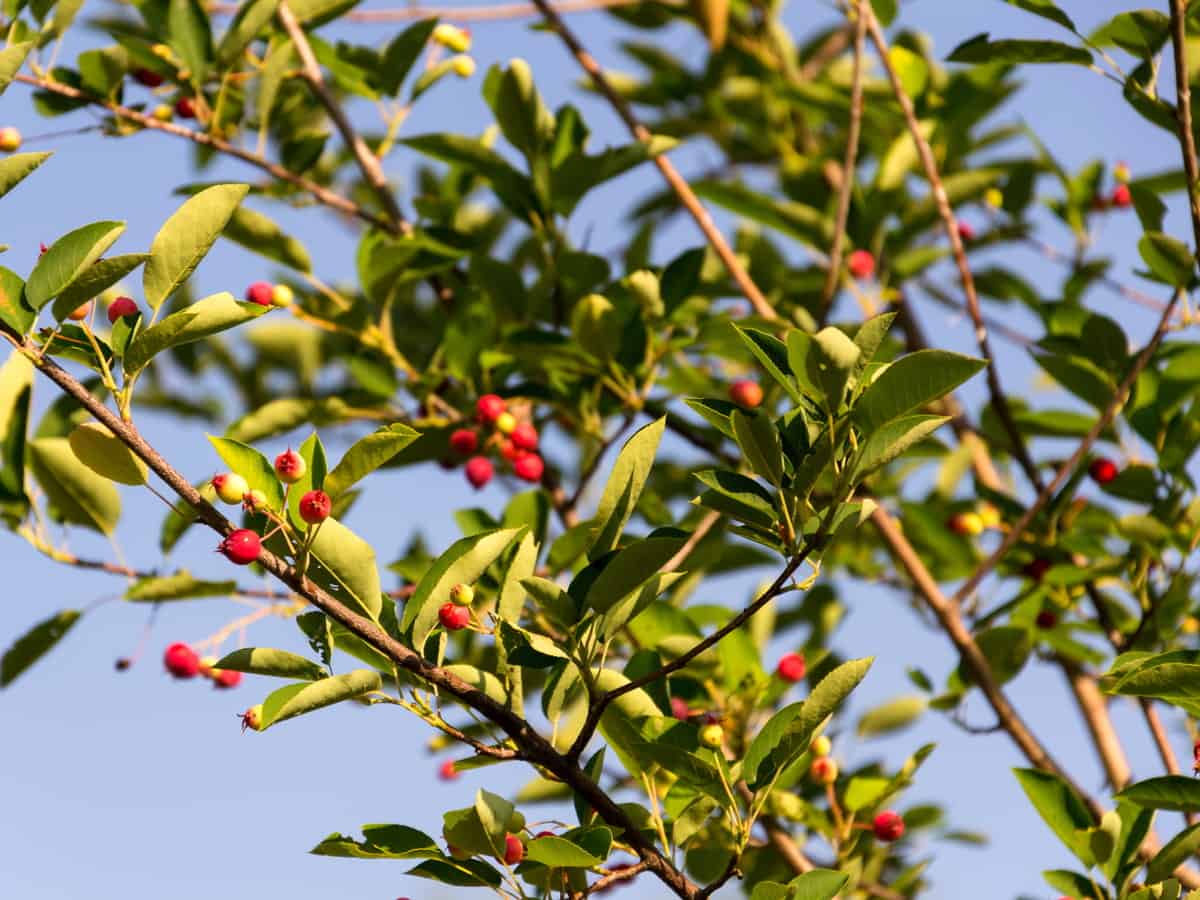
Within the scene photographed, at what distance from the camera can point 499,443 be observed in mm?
3029

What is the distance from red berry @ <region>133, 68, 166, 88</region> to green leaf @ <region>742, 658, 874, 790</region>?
215 centimetres

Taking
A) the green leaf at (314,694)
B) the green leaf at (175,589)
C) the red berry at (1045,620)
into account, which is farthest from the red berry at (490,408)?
the green leaf at (314,694)

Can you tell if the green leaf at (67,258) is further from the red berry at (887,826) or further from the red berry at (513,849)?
the red berry at (887,826)

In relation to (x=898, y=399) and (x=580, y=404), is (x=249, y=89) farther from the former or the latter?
(x=898, y=399)

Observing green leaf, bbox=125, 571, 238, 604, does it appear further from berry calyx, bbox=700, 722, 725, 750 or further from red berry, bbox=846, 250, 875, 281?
red berry, bbox=846, 250, 875, 281

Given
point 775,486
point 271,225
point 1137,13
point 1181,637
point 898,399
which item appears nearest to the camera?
point 898,399

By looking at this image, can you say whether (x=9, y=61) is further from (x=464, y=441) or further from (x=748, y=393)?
(x=748, y=393)

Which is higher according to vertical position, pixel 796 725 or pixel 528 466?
pixel 528 466

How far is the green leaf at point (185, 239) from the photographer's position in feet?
4.91

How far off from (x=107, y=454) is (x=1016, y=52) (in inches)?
65.4

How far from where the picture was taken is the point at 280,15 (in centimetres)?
307

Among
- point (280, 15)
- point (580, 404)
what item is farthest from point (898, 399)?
point (280, 15)

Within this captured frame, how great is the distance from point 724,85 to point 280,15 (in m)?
1.75

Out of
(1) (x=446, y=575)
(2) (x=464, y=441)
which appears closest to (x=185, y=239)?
(1) (x=446, y=575)
